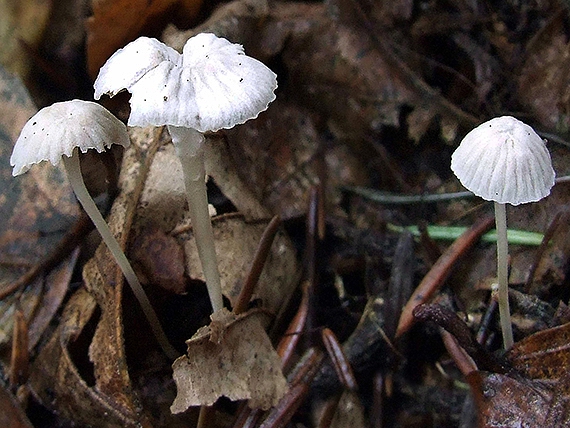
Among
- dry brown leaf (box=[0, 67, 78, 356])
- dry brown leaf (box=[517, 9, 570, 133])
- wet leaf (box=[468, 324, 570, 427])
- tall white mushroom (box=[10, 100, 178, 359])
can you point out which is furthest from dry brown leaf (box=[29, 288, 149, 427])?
dry brown leaf (box=[517, 9, 570, 133])

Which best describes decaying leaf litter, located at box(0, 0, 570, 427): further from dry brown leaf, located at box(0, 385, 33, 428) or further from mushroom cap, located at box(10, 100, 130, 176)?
mushroom cap, located at box(10, 100, 130, 176)

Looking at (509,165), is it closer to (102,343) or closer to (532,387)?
(532,387)

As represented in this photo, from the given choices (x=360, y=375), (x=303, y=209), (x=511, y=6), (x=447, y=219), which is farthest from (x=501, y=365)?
(x=511, y=6)

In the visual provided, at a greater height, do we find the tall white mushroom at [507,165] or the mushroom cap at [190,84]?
the mushroom cap at [190,84]

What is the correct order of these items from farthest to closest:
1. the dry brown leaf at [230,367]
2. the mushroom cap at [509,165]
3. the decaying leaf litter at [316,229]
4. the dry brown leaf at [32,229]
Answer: the dry brown leaf at [32,229] < the decaying leaf litter at [316,229] < the dry brown leaf at [230,367] < the mushroom cap at [509,165]

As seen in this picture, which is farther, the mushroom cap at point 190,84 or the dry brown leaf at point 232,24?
the dry brown leaf at point 232,24

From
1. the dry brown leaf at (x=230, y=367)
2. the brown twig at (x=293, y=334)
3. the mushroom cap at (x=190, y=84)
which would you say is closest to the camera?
the mushroom cap at (x=190, y=84)

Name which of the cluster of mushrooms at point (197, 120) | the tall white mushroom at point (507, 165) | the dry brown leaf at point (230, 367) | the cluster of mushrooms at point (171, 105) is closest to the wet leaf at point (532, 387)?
the cluster of mushrooms at point (197, 120)

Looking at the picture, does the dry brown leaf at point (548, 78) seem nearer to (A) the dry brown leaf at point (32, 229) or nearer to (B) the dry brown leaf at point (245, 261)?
(B) the dry brown leaf at point (245, 261)
